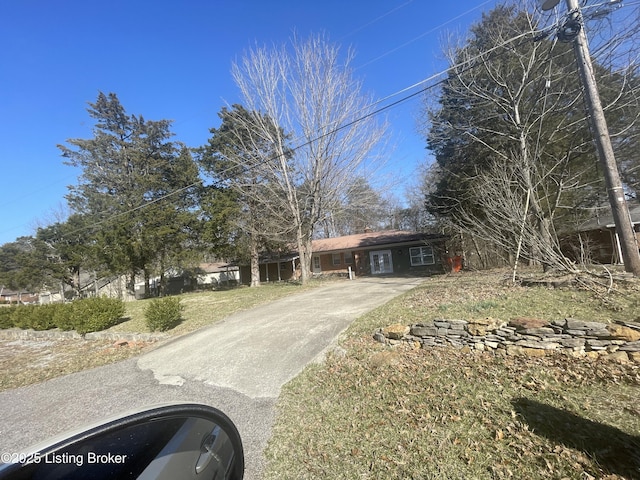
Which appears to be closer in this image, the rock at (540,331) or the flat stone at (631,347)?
the flat stone at (631,347)

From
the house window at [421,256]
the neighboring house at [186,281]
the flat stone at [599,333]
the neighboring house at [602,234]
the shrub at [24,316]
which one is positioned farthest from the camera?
the neighboring house at [186,281]

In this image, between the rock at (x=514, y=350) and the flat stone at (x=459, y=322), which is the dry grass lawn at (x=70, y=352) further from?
the rock at (x=514, y=350)

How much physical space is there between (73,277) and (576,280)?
36923mm

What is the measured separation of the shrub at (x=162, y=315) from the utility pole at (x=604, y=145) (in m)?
12.0

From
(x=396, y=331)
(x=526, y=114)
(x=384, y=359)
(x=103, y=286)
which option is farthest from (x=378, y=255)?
(x=103, y=286)

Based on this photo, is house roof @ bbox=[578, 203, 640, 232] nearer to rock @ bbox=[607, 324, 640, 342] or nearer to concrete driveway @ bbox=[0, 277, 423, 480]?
rock @ bbox=[607, 324, 640, 342]

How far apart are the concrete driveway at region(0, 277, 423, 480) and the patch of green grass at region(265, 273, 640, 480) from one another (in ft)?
1.66

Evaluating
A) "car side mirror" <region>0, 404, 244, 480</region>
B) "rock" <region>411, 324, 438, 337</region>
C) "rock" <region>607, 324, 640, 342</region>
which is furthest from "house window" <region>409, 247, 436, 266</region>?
"car side mirror" <region>0, 404, 244, 480</region>

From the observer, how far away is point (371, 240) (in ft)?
88.2

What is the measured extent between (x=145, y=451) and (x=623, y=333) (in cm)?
570

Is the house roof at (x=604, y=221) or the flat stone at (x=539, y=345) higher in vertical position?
the house roof at (x=604, y=221)

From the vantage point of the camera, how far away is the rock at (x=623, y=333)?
165 inches

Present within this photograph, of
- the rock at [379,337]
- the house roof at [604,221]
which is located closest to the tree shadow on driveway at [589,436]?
the rock at [379,337]

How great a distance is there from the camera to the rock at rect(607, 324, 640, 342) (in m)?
4.19
